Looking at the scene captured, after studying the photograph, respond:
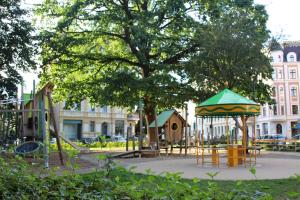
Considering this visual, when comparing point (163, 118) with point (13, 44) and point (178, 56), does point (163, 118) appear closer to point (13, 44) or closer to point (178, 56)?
point (178, 56)

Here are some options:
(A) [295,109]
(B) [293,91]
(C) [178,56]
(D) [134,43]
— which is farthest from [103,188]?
(B) [293,91]

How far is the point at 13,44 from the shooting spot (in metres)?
17.0

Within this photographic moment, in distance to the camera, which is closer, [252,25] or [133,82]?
[252,25]

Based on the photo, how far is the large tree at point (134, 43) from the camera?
24938 mm

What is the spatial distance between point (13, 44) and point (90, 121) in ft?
159

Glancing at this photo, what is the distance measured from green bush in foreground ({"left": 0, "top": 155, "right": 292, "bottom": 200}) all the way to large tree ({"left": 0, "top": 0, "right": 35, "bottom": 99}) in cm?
1345

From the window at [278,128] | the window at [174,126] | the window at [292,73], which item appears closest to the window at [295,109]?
the window at [278,128]

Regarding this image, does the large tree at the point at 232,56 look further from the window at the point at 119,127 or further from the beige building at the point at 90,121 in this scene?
the window at the point at 119,127

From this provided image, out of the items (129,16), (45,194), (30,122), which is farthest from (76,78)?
(45,194)

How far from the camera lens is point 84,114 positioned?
64.4 m

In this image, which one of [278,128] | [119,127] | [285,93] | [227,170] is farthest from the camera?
[278,128]

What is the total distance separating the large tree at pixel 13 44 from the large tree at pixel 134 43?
7249 mm

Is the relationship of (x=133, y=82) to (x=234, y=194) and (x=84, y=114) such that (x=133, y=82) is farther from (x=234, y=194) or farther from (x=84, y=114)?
(x=84, y=114)

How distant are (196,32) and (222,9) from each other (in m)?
2.31
